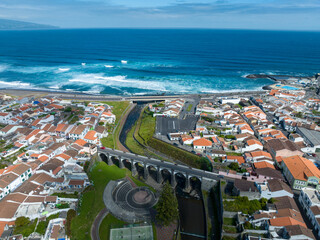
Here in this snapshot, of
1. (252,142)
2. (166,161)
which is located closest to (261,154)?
(252,142)

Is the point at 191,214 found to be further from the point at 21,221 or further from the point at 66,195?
the point at 21,221

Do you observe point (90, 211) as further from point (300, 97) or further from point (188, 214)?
point (300, 97)

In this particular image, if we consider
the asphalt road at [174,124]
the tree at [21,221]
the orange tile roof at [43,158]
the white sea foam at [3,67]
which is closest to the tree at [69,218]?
the tree at [21,221]

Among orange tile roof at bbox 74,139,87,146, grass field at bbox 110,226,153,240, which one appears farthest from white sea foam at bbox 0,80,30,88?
grass field at bbox 110,226,153,240

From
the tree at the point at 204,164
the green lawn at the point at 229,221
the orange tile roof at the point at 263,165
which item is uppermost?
the tree at the point at 204,164

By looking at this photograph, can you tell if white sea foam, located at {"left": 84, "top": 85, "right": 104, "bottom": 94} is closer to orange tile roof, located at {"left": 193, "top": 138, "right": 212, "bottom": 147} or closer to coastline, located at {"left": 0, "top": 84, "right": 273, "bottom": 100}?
coastline, located at {"left": 0, "top": 84, "right": 273, "bottom": 100}

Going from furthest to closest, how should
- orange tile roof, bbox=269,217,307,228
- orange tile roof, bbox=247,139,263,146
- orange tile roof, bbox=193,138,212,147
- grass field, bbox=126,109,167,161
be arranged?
grass field, bbox=126,109,167,161 → orange tile roof, bbox=193,138,212,147 → orange tile roof, bbox=247,139,263,146 → orange tile roof, bbox=269,217,307,228

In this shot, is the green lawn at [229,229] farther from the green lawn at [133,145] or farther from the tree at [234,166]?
the green lawn at [133,145]
